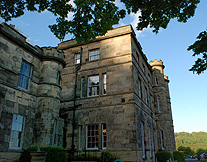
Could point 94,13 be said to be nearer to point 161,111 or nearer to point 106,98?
point 106,98

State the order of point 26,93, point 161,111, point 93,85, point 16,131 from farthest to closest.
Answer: point 161,111
point 93,85
point 26,93
point 16,131

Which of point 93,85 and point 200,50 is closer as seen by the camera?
point 200,50

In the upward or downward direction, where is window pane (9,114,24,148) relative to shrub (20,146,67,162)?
upward

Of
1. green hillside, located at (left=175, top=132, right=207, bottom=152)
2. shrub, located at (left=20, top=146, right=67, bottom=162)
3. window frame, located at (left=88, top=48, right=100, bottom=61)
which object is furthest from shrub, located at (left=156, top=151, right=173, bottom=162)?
green hillside, located at (left=175, top=132, right=207, bottom=152)

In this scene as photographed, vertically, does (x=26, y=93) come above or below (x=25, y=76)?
below

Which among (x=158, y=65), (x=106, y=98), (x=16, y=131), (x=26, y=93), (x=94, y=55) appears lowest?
(x=16, y=131)

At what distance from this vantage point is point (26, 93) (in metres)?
12.7

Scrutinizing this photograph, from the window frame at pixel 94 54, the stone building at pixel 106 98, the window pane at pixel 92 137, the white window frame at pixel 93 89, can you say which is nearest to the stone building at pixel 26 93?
the stone building at pixel 106 98

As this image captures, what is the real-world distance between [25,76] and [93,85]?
254 inches

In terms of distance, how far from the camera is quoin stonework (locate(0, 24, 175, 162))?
11758 millimetres

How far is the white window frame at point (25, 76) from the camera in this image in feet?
41.7

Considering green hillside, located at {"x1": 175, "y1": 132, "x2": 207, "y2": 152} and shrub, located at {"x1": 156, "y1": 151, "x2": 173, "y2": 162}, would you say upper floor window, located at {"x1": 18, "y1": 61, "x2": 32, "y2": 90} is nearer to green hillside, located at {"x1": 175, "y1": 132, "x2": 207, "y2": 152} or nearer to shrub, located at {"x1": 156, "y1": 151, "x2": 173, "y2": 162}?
shrub, located at {"x1": 156, "y1": 151, "x2": 173, "y2": 162}

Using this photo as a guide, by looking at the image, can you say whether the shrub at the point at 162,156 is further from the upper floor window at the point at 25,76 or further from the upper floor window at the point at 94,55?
the upper floor window at the point at 25,76

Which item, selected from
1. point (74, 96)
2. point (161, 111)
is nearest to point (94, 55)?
point (74, 96)
